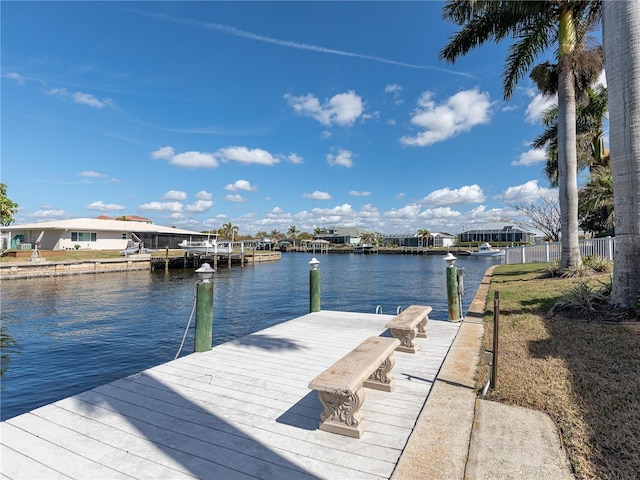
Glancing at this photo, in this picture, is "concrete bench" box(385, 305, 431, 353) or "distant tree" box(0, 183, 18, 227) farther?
"distant tree" box(0, 183, 18, 227)

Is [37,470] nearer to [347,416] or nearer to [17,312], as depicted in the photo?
[347,416]

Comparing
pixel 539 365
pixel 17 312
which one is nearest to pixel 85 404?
pixel 539 365

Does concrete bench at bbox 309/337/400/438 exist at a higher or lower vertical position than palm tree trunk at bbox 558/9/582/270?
lower

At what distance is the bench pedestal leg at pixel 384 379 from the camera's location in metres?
4.16

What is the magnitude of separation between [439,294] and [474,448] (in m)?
17.9

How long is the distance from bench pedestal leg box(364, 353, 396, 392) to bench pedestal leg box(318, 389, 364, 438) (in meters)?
0.97

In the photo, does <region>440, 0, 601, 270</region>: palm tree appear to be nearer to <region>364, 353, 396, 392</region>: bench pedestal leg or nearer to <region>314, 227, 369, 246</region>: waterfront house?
<region>364, 353, 396, 392</region>: bench pedestal leg

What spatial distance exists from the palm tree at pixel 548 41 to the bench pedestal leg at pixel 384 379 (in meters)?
10.6

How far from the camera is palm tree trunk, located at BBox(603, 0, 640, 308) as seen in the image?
20.2ft

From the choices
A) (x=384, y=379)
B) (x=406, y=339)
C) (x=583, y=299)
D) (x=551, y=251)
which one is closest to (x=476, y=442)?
(x=384, y=379)

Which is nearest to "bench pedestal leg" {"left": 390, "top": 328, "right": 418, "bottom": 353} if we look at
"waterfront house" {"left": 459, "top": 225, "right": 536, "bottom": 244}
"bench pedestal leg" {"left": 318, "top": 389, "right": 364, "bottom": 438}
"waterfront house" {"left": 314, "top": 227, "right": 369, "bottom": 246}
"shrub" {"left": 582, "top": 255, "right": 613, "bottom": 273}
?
"bench pedestal leg" {"left": 318, "top": 389, "right": 364, "bottom": 438}

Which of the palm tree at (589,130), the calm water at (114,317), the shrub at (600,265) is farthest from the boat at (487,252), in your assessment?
the shrub at (600,265)

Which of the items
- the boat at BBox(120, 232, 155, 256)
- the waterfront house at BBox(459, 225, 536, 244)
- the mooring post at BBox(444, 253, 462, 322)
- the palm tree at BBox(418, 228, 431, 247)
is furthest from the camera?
the palm tree at BBox(418, 228, 431, 247)

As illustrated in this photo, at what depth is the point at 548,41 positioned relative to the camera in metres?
13.4
